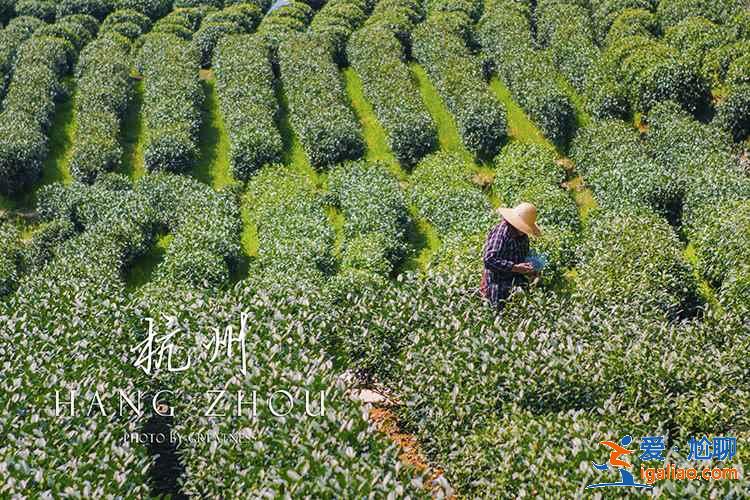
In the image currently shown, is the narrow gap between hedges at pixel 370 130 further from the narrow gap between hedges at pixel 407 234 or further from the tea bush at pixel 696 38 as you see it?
the tea bush at pixel 696 38

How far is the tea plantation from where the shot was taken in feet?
36.0

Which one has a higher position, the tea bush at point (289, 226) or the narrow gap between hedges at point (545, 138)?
the narrow gap between hedges at point (545, 138)

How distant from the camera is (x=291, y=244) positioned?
23.1 m

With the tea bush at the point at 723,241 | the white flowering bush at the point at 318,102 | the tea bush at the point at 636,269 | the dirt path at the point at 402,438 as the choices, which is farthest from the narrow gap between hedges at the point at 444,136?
the dirt path at the point at 402,438

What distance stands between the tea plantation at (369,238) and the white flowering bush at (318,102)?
168mm

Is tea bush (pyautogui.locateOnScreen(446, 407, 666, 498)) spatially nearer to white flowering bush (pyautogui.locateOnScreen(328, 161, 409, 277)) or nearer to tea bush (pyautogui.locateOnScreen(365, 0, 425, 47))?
white flowering bush (pyautogui.locateOnScreen(328, 161, 409, 277))

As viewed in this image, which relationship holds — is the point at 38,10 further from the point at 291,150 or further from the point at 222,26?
the point at 291,150

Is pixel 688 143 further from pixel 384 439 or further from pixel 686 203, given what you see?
pixel 384 439

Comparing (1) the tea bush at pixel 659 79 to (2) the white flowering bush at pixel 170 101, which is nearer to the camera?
(1) the tea bush at pixel 659 79

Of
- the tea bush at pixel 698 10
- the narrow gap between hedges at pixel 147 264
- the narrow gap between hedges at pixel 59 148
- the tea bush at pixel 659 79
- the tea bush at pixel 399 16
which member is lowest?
the narrow gap between hedges at pixel 59 148

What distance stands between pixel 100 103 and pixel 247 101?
7.19 m

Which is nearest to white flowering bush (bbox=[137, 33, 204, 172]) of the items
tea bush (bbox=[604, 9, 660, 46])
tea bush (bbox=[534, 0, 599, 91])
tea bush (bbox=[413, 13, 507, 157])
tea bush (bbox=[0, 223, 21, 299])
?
tea bush (bbox=[0, 223, 21, 299])

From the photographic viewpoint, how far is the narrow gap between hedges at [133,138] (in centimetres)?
3152

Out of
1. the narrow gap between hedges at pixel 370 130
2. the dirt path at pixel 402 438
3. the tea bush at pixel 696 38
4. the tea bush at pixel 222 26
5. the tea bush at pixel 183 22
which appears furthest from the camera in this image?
the tea bush at pixel 183 22
